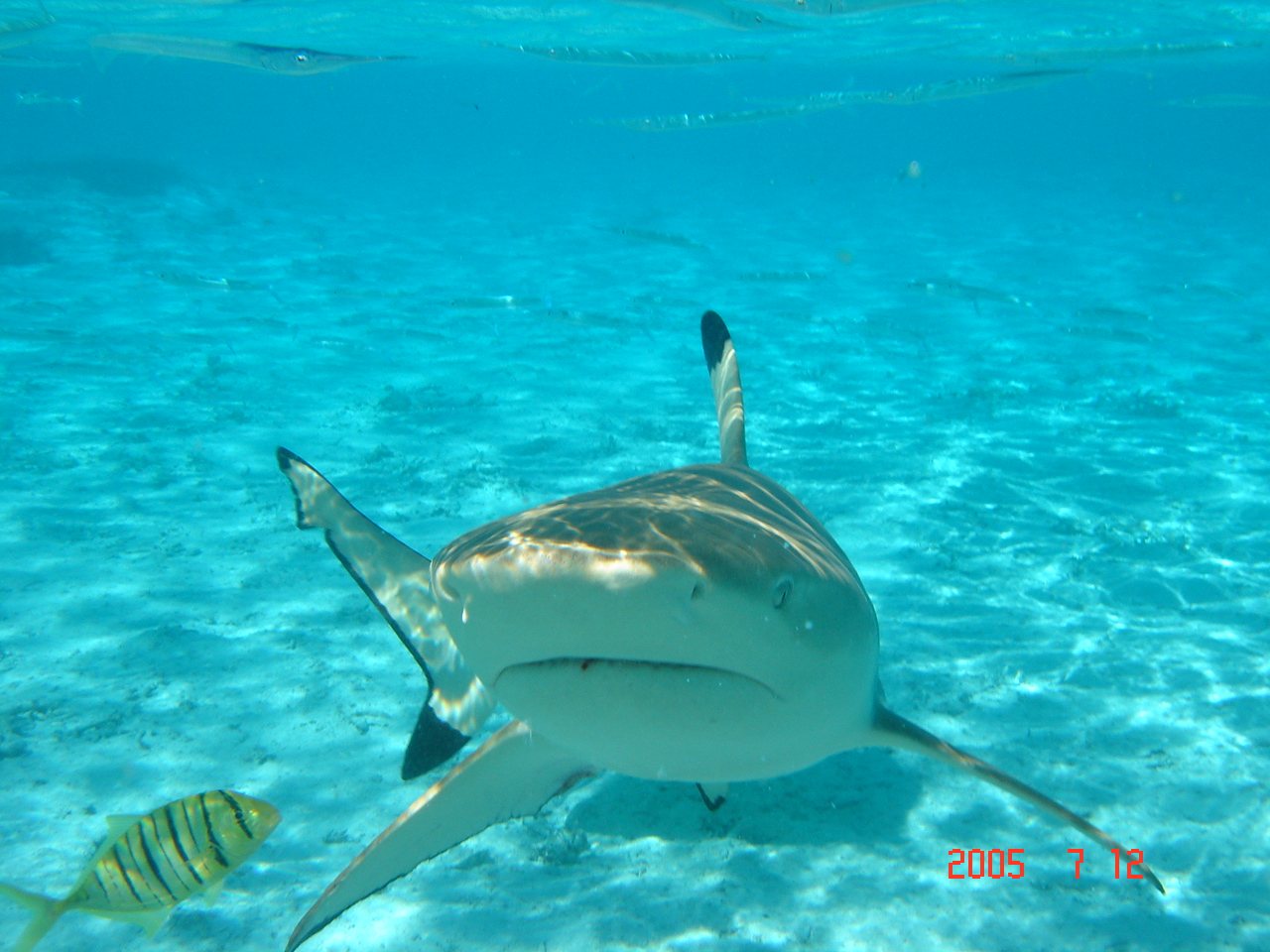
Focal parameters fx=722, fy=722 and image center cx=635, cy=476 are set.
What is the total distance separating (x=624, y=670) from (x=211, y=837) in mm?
1899

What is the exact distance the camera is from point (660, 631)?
1.46 metres

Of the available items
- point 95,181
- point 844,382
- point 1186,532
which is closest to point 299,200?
point 95,181

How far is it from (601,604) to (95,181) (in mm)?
39531

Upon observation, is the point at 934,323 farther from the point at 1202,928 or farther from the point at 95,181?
the point at 95,181

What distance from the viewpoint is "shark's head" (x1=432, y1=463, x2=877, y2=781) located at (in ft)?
4.68

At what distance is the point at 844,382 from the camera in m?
11.7

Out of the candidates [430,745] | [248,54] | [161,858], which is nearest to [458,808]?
[430,745]

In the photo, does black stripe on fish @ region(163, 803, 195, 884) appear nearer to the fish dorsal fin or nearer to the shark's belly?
the shark's belly

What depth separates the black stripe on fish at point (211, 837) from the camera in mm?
2486
